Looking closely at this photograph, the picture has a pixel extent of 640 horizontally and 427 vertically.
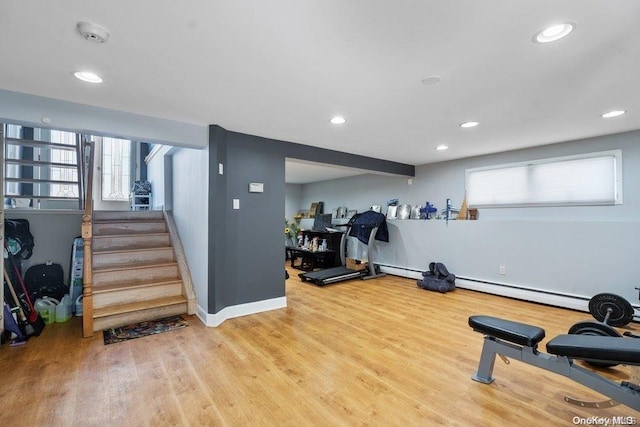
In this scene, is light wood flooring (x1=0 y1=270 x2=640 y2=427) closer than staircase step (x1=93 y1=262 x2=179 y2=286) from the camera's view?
Yes

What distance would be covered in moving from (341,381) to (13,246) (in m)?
3.97

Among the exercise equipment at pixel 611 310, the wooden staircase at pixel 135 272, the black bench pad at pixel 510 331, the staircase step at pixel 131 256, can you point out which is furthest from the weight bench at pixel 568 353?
the staircase step at pixel 131 256

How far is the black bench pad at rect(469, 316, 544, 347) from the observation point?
1.93 meters

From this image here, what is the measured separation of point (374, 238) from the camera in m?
5.88

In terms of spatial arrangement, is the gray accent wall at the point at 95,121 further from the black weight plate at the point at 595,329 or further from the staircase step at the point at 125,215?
the black weight plate at the point at 595,329

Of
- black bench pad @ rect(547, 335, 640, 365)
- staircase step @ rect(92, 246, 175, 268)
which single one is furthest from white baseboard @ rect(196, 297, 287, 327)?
black bench pad @ rect(547, 335, 640, 365)

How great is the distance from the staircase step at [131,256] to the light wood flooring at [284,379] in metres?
0.75

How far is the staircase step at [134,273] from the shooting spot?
356cm

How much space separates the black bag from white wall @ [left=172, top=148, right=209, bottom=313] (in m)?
1.50
